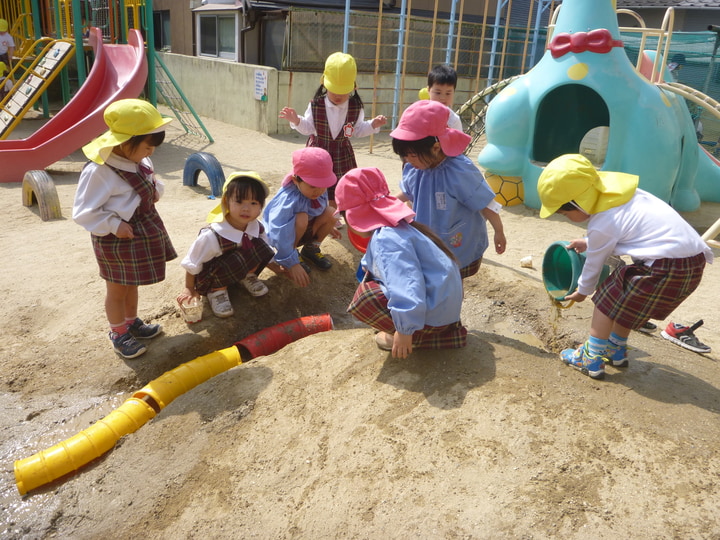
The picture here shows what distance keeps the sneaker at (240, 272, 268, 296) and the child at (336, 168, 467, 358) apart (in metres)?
1.32

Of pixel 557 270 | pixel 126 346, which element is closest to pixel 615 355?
pixel 557 270

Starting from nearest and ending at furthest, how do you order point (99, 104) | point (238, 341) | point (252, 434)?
point (252, 434)
point (238, 341)
point (99, 104)

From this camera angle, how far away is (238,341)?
399cm

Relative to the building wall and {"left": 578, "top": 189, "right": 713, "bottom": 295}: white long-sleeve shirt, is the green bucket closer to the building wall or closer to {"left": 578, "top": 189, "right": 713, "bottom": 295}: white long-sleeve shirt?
{"left": 578, "top": 189, "right": 713, "bottom": 295}: white long-sleeve shirt

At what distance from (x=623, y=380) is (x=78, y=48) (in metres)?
10.5

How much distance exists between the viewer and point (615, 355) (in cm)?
309

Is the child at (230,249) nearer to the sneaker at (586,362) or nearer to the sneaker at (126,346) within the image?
the sneaker at (126,346)

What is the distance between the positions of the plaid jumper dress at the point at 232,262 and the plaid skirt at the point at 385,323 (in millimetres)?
1169

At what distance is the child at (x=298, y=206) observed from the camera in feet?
13.0

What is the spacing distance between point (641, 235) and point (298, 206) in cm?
225

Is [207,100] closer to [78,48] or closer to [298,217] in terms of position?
[78,48]

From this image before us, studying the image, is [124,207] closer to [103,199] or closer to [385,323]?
[103,199]

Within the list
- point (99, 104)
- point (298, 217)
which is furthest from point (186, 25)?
point (298, 217)

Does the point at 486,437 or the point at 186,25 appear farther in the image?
the point at 186,25
